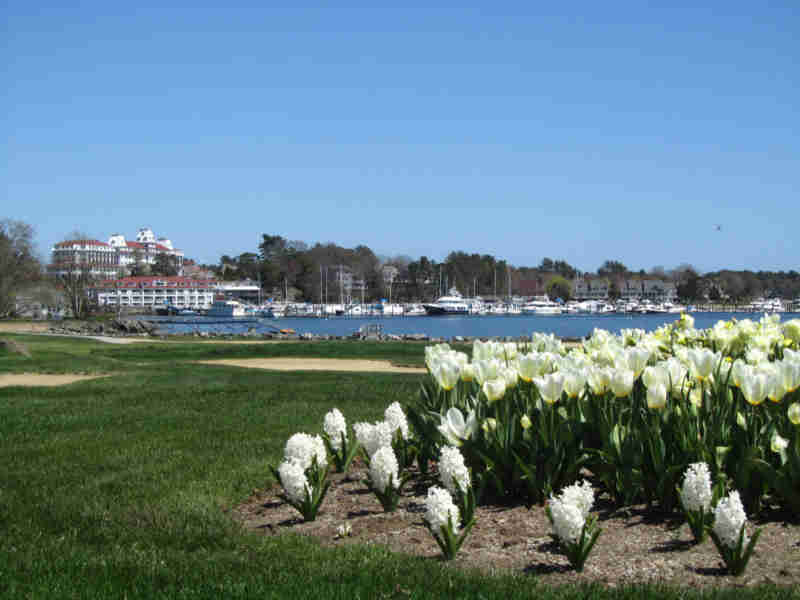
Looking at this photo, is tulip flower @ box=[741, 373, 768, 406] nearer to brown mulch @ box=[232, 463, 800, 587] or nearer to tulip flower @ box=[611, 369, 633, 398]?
tulip flower @ box=[611, 369, 633, 398]

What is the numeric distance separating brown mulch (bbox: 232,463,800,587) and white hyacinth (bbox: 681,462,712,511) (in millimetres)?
324

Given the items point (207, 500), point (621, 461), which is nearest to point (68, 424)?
point (207, 500)

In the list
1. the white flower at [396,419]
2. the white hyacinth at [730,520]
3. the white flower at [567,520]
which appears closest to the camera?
the white hyacinth at [730,520]

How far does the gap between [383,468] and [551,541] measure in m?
1.32

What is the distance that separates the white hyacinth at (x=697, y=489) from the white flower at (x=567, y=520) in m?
0.69

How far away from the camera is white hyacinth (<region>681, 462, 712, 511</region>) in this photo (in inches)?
187

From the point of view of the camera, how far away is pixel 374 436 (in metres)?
6.39

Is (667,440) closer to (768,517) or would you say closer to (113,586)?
(768,517)

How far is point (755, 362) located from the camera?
19.6 ft

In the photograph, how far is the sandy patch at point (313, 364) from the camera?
2503cm

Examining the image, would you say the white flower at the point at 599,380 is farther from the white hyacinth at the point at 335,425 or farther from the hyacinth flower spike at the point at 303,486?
the white hyacinth at the point at 335,425

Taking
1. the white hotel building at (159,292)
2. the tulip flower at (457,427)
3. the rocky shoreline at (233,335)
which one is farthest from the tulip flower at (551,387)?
the white hotel building at (159,292)

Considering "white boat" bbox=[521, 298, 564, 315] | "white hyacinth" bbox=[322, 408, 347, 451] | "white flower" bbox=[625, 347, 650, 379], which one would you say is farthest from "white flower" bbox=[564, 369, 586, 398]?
"white boat" bbox=[521, 298, 564, 315]

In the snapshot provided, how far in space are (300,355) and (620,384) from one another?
26.6 metres
